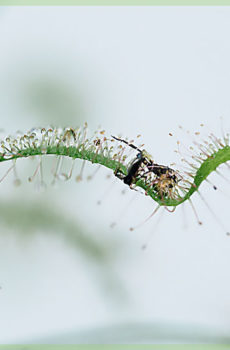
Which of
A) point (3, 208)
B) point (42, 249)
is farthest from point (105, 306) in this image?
point (3, 208)

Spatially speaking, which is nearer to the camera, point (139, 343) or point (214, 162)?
point (214, 162)

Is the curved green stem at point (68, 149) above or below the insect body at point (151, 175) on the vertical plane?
above

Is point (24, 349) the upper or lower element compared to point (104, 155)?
lower

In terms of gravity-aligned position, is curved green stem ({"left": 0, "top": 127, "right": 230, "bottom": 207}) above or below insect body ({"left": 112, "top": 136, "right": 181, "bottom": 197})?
above

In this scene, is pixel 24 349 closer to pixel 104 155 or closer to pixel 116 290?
pixel 116 290

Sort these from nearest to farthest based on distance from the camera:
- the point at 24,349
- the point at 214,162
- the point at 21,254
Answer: the point at 214,162, the point at 24,349, the point at 21,254

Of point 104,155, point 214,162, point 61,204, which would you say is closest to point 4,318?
point 61,204

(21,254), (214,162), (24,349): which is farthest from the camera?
(21,254)

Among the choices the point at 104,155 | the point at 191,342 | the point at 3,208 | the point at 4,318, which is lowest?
the point at 191,342
